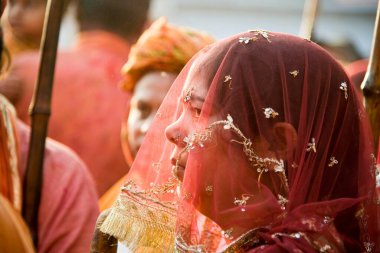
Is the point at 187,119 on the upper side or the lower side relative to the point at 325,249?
upper

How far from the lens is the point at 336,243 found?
247 cm

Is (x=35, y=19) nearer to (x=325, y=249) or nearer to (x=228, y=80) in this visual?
(x=228, y=80)

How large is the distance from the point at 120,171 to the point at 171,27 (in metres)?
1.01

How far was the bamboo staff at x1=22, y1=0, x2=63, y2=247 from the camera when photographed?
3.40 meters

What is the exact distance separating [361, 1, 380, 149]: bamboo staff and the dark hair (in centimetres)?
247

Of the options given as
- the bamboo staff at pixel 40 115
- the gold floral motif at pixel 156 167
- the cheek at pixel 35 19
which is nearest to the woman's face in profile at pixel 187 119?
the gold floral motif at pixel 156 167

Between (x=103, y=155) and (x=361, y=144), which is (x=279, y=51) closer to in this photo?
(x=361, y=144)

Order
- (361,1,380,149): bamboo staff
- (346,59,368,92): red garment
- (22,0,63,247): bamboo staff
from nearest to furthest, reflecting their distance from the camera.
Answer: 1. (361,1,380,149): bamboo staff
2. (22,0,63,247): bamboo staff
3. (346,59,368,92): red garment

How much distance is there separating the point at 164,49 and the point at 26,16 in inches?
66.7

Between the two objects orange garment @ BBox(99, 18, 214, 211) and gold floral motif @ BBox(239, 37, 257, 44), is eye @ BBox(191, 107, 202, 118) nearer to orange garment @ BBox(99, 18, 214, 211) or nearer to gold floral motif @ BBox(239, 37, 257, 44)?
gold floral motif @ BBox(239, 37, 257, 44)

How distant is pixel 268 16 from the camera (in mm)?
15453

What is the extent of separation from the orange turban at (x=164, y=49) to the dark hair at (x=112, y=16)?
1231mm

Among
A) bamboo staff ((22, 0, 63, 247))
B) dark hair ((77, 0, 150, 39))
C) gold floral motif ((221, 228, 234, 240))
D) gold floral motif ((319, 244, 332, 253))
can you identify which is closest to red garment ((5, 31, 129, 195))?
dark hair ((77, 0, 150, 39))

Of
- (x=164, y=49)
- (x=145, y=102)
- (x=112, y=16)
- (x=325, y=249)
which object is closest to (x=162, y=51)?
(x=164, y=49)
